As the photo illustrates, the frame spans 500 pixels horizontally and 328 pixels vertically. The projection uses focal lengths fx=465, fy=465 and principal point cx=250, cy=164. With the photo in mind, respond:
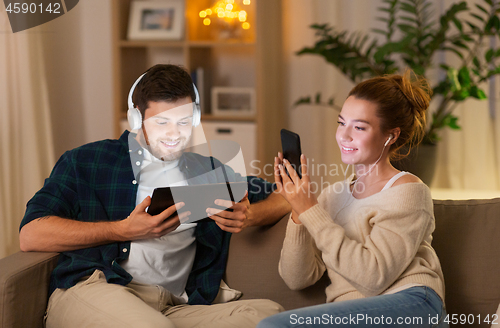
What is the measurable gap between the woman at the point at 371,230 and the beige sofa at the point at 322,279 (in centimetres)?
11

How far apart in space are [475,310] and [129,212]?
925 mm

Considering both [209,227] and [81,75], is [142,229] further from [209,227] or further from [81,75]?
[81,75]

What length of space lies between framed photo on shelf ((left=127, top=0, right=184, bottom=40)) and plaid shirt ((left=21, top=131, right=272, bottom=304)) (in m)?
1.61

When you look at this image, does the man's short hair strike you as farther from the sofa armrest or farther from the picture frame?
the picture frame

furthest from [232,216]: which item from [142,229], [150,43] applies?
[150,43]

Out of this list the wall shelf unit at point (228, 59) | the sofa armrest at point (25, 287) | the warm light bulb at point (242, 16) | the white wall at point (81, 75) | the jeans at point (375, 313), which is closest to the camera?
the jeans at point (375, 313)

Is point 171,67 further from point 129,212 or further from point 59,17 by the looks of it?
point 59,17

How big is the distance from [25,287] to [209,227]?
1.59 ft

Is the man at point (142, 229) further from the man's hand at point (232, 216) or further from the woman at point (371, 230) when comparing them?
the woman at point (371, 230)

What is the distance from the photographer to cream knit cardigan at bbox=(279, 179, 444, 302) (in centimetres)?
98

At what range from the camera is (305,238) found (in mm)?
1139

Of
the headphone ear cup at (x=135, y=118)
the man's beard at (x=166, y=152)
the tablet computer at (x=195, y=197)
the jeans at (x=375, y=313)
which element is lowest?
the jeans at (x=375, y=313)

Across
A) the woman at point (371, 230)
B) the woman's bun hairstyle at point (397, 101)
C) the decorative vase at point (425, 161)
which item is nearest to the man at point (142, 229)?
the woman at point (371, 230)

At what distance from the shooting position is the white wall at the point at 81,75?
9.66 ft
